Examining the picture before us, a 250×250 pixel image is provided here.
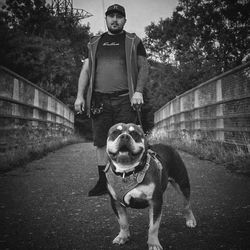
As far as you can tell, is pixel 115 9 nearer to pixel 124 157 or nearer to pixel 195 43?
pixel 124 157

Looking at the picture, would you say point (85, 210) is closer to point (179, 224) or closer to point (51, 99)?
point (179, 224)

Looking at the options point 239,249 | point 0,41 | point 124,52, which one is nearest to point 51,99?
point 0,41

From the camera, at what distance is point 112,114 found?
446cm

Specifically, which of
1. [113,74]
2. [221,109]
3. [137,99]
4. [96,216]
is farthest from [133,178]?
[221,109]

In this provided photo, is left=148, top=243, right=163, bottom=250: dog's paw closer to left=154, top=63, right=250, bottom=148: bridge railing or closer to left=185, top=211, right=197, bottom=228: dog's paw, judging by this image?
left=185, top=211, right=197, bottom=228: dog's paw

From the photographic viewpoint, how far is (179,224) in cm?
344

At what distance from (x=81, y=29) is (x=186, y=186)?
28.6 m

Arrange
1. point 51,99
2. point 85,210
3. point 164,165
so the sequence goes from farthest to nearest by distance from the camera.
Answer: point 51,99 < point 85,210 < point 164,165

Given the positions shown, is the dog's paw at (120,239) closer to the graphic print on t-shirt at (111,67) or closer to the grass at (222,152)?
the graphic print on t-shirt at (111,67)

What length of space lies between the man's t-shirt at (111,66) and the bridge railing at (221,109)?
324 centimetres

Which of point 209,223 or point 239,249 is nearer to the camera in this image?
point 239,249

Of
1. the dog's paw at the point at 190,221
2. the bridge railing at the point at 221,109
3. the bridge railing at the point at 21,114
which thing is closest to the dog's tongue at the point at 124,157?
the dog's paw at the point at 190,221

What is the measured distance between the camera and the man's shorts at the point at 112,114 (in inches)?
172

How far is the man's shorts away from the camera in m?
4.37
